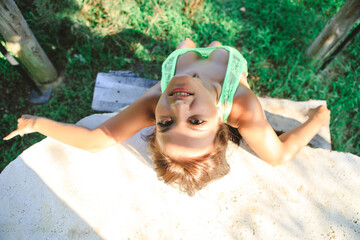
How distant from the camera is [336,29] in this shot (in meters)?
2.40

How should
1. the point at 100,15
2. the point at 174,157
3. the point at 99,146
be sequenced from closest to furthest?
the point at 174,157 → the point at 99,146 → the point at 100,15

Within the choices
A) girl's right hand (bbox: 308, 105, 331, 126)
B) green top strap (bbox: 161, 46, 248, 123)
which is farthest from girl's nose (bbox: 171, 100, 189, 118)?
girl's right hand (bbox: 308, 105, 331, 126)

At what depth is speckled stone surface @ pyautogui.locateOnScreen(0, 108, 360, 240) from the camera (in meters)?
1.99

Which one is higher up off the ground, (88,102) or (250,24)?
(250,24)

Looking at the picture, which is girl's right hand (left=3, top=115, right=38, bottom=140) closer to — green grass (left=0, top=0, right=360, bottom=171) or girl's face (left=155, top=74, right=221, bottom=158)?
green grass (left=0, top=0, right=360, bottom=171)

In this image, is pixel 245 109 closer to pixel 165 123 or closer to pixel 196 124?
pixel 196 124

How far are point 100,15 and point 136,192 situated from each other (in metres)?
2.12

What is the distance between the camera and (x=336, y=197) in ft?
6.81

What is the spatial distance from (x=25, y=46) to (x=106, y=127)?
1.28 meters

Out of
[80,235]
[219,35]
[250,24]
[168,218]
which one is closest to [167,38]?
[219,35]

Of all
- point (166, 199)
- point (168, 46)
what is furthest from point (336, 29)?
point (166, 199)

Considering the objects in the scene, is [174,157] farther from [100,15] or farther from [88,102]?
[100,15]

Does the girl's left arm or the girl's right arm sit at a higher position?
the girl's left arm

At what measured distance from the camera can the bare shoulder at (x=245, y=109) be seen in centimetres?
183
